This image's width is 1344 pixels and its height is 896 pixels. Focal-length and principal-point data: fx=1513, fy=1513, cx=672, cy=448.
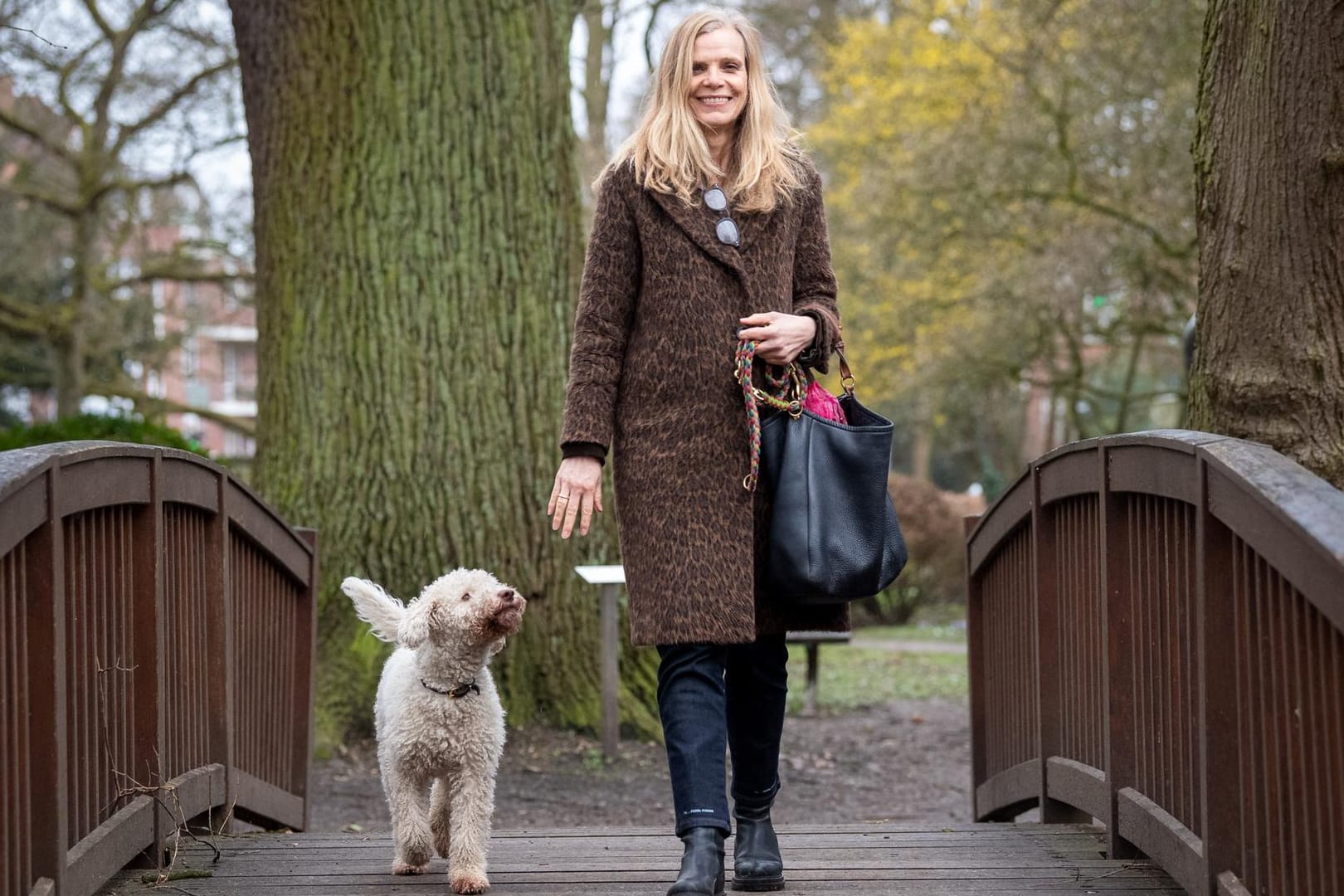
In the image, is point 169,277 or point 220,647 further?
point 169,277

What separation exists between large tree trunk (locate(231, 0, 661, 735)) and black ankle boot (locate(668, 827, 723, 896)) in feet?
12.1

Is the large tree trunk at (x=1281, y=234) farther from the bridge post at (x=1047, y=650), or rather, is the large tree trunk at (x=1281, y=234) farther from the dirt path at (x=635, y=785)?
the dirt path at (x=635, y=785)

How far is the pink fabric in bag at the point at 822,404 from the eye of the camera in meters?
3.75

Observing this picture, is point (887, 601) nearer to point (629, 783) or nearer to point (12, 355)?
point (629, 783)

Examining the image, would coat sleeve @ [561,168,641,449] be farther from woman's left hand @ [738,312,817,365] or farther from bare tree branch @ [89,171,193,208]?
bare tree branch @ [89,171,193,208]

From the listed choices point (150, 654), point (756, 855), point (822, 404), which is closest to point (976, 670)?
point (756, 855)

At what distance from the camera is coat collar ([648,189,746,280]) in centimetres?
367

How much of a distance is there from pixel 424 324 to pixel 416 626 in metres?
3.45

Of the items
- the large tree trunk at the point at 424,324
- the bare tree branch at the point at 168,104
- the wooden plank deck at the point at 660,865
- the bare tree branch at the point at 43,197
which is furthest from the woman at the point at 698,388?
the bare tree branch at the point at 43,197

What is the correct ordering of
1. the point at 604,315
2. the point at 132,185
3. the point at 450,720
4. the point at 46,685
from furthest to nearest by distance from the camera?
the point at 132,185 → the point at 450,720 → the point at 604,315 → the point at 46,685

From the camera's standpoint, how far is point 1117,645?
4090 millimetres

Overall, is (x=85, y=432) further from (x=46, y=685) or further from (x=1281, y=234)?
(x=1281, y=234)

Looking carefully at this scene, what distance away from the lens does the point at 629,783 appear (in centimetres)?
683

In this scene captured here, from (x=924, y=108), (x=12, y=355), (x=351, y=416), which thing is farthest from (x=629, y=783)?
(x=12, y=355)
